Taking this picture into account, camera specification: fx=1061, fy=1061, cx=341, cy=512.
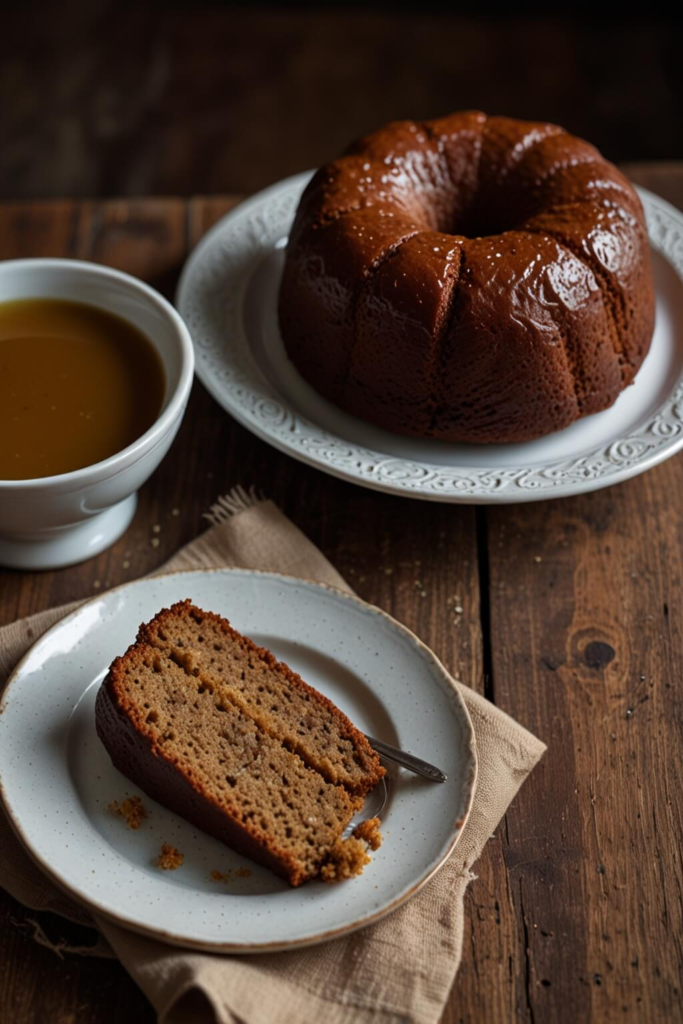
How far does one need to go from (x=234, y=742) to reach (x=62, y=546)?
1.66 feet

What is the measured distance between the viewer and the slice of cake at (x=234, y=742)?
4.33 ft

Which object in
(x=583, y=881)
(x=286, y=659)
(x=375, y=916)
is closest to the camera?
(x=375, y=916)

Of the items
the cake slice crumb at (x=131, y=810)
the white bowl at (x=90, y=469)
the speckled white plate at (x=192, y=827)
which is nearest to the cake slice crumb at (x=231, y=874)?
the speckled white plate at (x=192, y=827)

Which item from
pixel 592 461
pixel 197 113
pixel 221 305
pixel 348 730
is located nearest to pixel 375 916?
pixel 348 730

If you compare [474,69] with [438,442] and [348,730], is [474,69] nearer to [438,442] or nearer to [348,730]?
[438,442]

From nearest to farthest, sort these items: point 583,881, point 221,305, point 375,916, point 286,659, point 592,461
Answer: point 375,916 < point 583,881 < point 286,659 < point 592,461 < point 221,305

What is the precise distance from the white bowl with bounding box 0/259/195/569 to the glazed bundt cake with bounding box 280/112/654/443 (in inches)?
12.1

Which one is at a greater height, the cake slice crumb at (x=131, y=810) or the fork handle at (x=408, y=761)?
the fork handle at (x=408, y=761)

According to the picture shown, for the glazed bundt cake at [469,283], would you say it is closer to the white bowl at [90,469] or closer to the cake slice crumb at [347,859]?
the white bowl at [90,469]

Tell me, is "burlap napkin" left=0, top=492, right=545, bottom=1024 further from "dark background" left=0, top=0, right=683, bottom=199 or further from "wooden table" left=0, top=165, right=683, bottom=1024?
"dark background" left=0, top=0, right=683, bottom=199

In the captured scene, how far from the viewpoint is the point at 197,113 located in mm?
4621

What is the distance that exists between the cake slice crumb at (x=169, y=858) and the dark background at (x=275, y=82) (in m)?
3.38

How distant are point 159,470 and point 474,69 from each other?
353cm

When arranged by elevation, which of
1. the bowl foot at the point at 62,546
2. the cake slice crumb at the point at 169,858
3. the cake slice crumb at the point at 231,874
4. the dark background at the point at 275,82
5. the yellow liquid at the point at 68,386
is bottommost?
the dark background at the point at 275,82
